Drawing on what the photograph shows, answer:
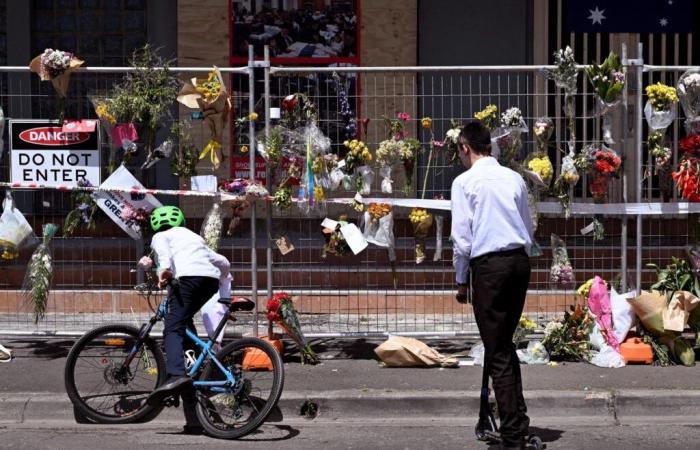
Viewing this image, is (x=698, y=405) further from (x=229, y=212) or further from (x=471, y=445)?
(x=229, y=212)

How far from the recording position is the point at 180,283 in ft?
24.0

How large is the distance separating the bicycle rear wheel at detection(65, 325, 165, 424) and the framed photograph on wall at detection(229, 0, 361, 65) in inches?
223

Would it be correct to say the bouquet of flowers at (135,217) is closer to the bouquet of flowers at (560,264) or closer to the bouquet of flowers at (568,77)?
the bouquet of flowers at (560,264)

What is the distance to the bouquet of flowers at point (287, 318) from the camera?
8.60 m

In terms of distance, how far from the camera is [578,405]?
784 cm

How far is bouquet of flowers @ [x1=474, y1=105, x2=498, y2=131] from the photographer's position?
342 inches

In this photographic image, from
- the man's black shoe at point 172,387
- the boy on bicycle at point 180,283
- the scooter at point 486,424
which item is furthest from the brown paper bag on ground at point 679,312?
the man's black shoe at point 172,387

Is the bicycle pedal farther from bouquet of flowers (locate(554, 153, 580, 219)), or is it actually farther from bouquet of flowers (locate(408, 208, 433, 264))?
bouquet of flowers (locate(554, 153, 580, 219))

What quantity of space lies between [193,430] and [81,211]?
2398 mm

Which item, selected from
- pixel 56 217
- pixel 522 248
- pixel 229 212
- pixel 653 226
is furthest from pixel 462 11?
pixel 522 248

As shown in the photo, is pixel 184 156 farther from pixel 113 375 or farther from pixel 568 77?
pixel 568 77

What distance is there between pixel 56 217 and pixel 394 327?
10.3ft

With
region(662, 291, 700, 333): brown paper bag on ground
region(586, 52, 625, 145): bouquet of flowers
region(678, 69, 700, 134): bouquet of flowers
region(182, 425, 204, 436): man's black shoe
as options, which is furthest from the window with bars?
region(662, 291, 700, 333): brown paper bag on ground

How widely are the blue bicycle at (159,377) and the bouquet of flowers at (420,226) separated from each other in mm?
1708
